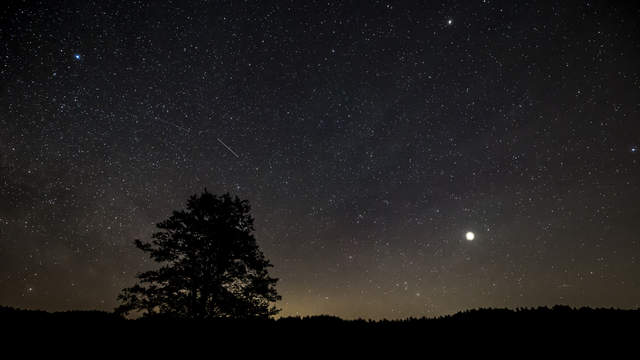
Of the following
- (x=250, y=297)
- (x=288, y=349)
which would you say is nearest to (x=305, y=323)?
(x=288, y=349)

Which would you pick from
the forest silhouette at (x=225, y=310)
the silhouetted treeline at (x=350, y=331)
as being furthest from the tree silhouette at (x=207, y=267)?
the silhouetted treeline at (x=350, y=331)

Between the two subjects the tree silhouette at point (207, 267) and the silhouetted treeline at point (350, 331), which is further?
the tree silhouette at point (207, 267)

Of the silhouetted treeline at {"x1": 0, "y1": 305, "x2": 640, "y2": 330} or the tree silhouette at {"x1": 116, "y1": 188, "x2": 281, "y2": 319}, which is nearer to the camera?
the silhouetted treeline at {"x1": 0, "y1": 305, "x2": 640, "y2": 330}

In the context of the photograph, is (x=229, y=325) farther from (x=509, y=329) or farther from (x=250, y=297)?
(x=250, y=297)

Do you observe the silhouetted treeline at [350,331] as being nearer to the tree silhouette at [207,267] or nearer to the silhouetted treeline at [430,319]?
the silhouetted treeline at [430,319]

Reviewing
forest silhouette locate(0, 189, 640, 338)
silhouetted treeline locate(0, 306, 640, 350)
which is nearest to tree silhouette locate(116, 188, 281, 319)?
forest silhouette locate(0, 189, 640, 338)

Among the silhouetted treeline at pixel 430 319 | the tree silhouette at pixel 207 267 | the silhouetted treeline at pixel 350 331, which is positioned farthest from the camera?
the tree silhouette at pixel 207 267

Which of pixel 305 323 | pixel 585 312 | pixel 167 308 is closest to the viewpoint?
pixel 585 312

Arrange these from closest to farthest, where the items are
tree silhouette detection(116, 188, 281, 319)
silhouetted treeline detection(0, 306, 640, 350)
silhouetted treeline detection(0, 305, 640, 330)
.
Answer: silhouetted treeline detection(0, 306, 640, 350), silhouetted treeline detection(0, 305, 640, 330), tree silhouette detection(116, 188, 281, 319)

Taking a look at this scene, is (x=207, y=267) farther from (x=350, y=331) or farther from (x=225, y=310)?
(x=350, y=331)

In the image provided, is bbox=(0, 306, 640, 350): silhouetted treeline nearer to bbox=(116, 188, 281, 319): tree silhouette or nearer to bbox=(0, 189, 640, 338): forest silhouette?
bbox=(0, 189, 640, 338): forest silhouette

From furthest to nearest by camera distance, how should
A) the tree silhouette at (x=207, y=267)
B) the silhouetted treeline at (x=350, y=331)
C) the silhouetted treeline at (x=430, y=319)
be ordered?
the tree silhouette at (x=207, y=267), the silhouetted treeline at (x=430, y=319), the silhouetted treeline at (x=350, y=331)

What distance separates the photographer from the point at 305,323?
8.04 meters

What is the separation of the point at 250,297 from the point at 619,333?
14069 mm
